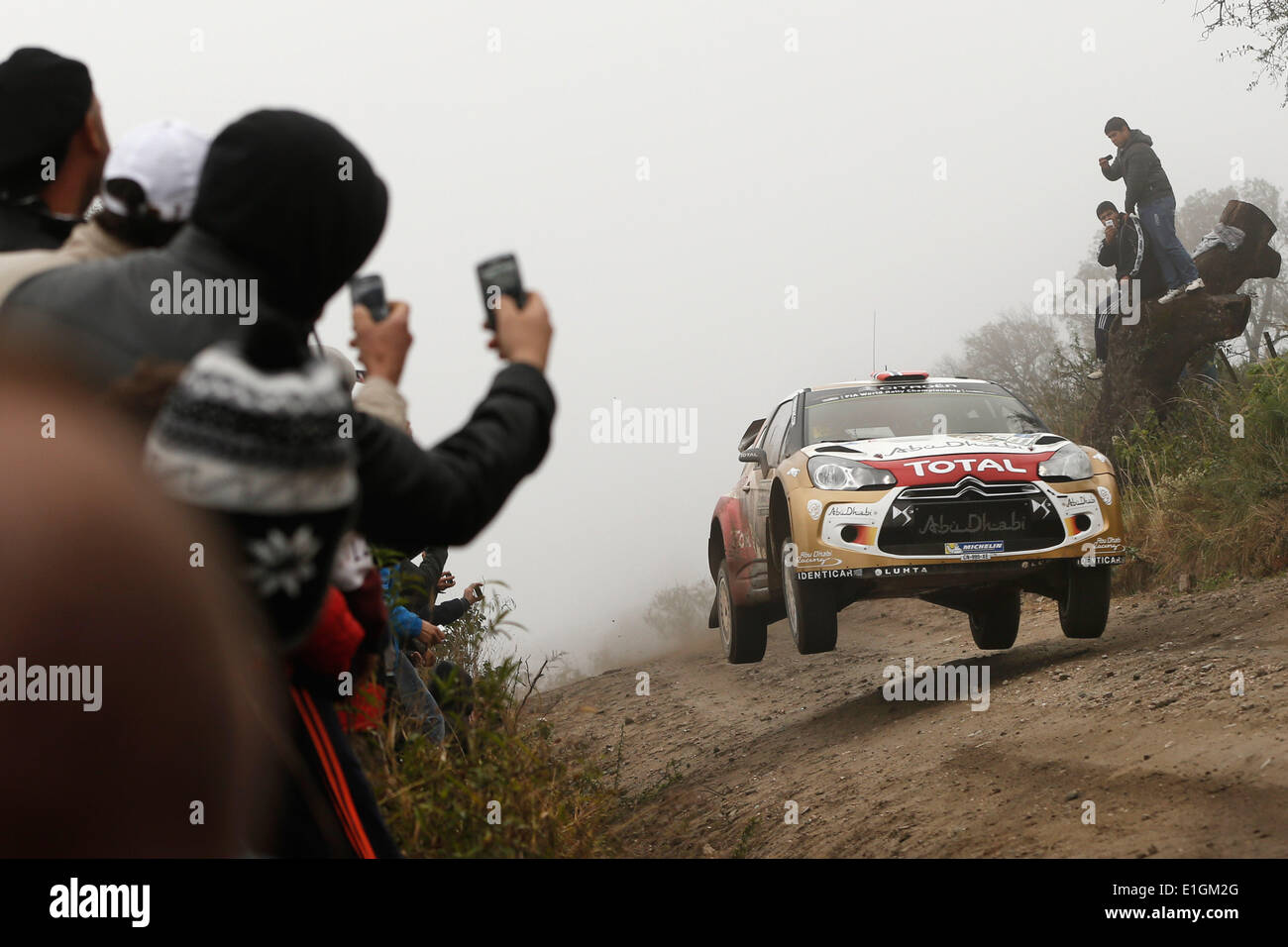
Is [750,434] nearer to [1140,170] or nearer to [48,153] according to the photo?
[1140,170]

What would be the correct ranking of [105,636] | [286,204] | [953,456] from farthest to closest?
1. [953,456]
2. [286,204]
3. [105,636]

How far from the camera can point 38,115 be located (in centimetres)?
232

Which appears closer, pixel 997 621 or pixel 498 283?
pixel 498 283

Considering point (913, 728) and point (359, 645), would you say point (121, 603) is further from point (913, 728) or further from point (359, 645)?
point (913, 728)

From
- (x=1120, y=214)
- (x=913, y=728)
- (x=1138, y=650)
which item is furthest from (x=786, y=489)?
(x=1120, y=214)

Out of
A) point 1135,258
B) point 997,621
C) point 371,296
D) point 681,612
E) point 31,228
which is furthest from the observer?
point 681,612

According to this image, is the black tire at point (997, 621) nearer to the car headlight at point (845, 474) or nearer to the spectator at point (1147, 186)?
the car headlight at point (845, 474)

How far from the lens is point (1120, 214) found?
1526 cm

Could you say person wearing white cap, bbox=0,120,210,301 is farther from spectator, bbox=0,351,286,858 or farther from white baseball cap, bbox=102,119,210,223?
spectator, bbox=0,351,286,858

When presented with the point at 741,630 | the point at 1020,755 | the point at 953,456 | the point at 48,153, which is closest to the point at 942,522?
the point at 953,456

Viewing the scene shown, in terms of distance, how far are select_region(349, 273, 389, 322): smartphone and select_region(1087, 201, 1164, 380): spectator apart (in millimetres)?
14266

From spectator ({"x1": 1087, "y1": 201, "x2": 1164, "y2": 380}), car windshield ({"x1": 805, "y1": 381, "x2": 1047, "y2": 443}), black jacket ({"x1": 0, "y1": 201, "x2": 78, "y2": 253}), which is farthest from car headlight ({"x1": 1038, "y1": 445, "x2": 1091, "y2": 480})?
spectator ({"x1": 1087, "y1": 201, "x2": 1164, "y2": 380})

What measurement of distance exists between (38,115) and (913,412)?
749 cm

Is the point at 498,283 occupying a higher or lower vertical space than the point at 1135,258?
lower
